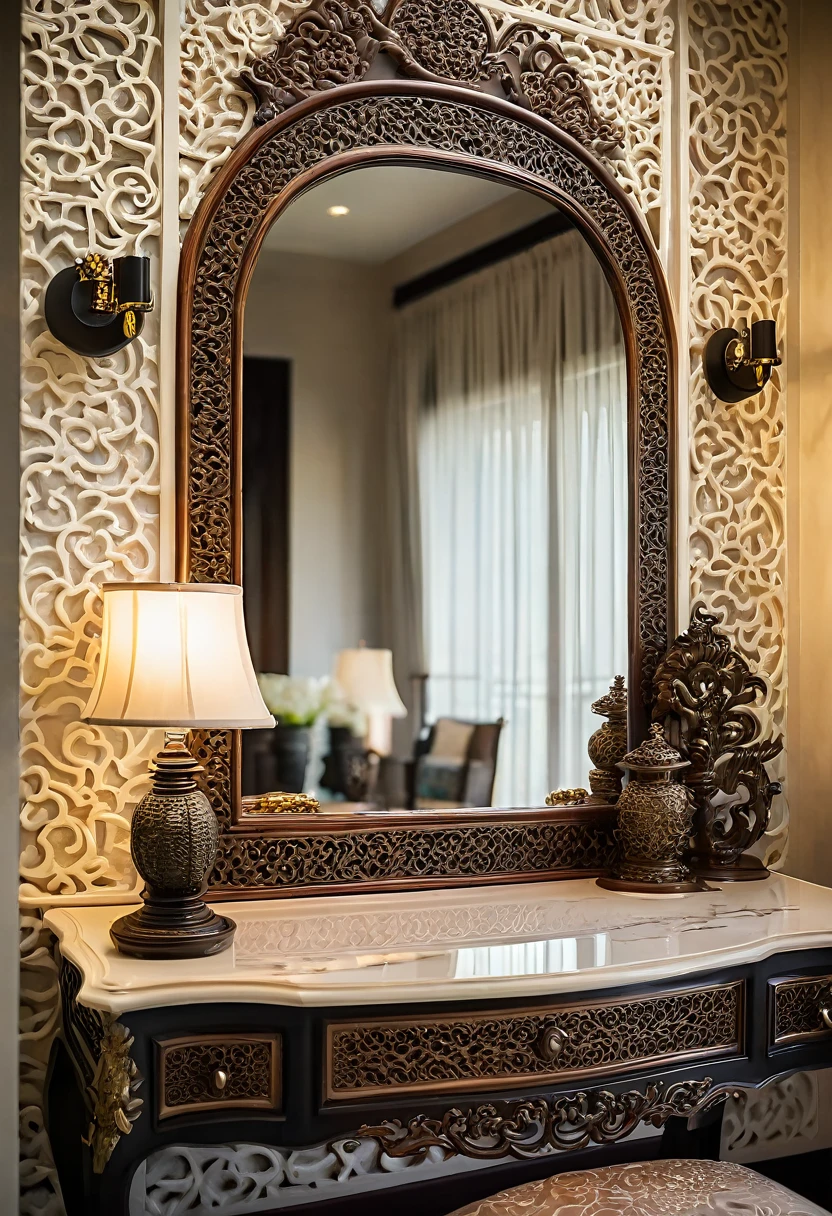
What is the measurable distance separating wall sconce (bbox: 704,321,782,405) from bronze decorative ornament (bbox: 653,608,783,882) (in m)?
0.57

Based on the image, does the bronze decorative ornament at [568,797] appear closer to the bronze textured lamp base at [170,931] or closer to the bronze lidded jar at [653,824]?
the bronze lidded jar at [653,824]

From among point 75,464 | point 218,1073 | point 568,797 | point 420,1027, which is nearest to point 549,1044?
point 420,1027

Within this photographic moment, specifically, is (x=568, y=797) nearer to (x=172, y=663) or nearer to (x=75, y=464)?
(x=172, y=663)

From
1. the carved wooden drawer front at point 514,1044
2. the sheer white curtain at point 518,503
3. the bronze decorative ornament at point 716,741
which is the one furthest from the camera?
the bronze decorative ornament at point 716,741

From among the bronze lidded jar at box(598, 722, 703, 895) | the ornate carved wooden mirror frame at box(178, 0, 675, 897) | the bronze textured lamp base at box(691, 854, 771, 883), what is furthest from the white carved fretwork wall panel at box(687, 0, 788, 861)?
the bronze lidded jar at box(598, 722, 703, 895)

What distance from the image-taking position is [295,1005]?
5.93ft

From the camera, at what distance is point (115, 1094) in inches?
68.0

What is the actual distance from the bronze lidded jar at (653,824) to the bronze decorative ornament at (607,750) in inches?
5.0

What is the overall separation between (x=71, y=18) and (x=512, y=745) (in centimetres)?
174

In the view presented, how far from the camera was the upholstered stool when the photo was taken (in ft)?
5.91

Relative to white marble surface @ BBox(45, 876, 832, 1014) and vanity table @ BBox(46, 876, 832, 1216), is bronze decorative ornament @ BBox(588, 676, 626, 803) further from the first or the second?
vanity table @ BBox(46, 876, 832, 1216)

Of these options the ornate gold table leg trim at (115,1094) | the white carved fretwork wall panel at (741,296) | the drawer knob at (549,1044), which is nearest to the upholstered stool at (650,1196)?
the drawer knob at (549,1044)

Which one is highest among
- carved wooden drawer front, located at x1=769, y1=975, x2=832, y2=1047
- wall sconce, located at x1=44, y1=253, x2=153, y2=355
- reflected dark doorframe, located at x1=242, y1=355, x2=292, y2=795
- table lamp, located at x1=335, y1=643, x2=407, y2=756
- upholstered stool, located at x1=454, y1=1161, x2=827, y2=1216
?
wall sconce, located at x1=44, y1=253, x2=153, y2=355

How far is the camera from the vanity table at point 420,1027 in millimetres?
1788
